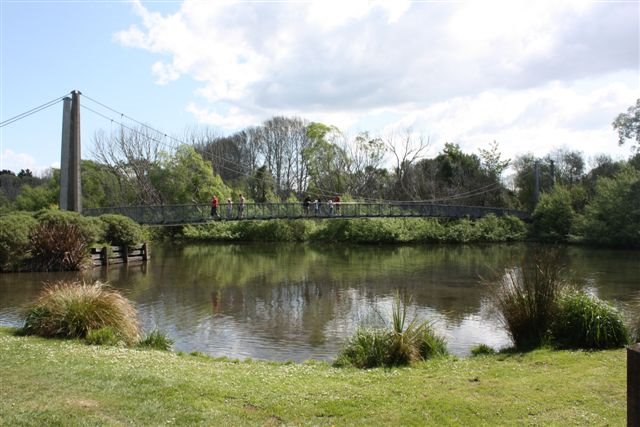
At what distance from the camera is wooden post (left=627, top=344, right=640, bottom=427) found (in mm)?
3137

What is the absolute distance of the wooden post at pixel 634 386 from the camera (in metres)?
3.14

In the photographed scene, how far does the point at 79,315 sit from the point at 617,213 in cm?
3477

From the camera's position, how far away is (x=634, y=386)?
3.17 meters

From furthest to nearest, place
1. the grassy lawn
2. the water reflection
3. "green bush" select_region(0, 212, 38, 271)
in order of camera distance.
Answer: "green bush" select_region(0, 212, 38, 271) → the water reflection → the grassy lawn

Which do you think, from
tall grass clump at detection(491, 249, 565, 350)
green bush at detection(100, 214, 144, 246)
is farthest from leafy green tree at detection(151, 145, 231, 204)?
tall grass clump at detection(491, 249, 565, 350)

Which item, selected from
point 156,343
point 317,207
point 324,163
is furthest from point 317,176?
point 156,343

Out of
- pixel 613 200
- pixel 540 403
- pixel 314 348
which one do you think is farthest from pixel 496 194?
pixel 540 403

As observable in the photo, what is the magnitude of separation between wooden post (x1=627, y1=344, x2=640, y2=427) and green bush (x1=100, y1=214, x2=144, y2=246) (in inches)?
986

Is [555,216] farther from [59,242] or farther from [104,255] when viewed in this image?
[59,242]

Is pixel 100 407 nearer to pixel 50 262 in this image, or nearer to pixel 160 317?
pixel 160 317

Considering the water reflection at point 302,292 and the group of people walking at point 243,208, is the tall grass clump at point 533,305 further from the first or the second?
the group of people walking at point 243,208

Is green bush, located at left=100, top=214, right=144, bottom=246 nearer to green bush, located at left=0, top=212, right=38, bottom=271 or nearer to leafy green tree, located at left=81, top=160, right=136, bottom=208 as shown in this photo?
green bush, located at left=0, top=212, right=38, bottom=271

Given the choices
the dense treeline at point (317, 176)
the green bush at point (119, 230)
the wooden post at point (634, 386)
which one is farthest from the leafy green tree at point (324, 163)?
the wooden post at point (634, 386)

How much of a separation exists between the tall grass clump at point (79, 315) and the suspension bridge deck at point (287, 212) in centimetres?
1902
